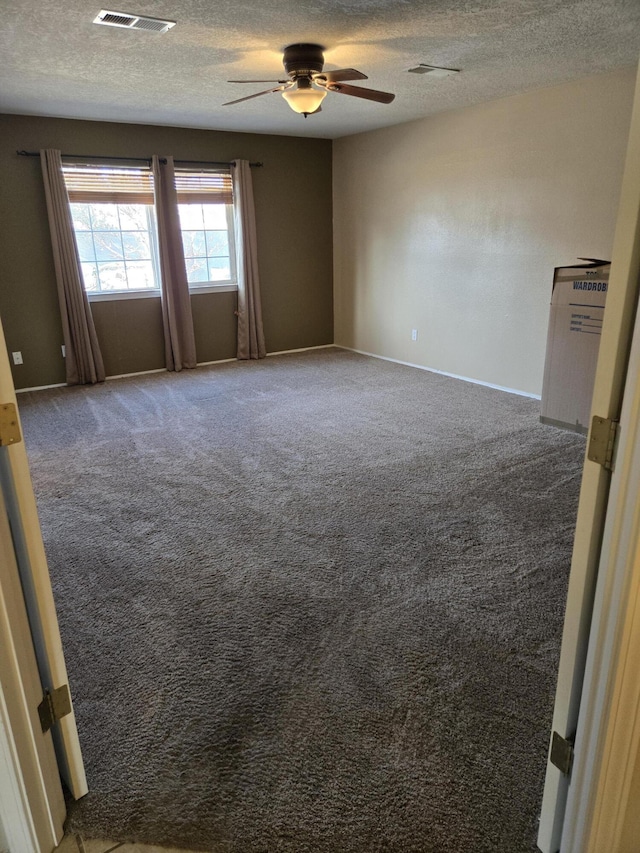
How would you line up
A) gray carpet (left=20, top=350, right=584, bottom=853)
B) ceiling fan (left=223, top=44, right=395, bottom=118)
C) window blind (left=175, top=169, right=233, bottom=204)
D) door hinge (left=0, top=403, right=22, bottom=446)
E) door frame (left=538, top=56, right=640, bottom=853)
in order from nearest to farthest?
door frame (left=538, top=56, right=640, bottom=853), door hinge (left=0, top=403, right=22, bottom=446), gray carpet (left=20, top=350, right=584, bottom=853), ceiling fan (left=223, top=44, right=395, bottom=118), window blind (left=175, top=169, right=233, bottom=204)

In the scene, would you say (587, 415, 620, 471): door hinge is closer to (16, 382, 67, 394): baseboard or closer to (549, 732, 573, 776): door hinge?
(549, 732, 573, 776): door hinge

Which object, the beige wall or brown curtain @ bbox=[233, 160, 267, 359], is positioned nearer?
the beige wall

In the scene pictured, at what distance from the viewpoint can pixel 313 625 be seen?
7.31 ft

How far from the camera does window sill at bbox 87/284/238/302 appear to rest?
588cm

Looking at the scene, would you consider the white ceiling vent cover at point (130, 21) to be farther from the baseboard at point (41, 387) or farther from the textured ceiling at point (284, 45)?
the baseboard at point (41, 387)

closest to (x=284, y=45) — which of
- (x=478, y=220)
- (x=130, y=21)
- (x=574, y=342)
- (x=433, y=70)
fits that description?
(x=130, y=21)

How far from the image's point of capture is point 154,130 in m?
5.75

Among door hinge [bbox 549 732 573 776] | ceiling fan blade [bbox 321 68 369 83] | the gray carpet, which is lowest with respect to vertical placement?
the gray carpet

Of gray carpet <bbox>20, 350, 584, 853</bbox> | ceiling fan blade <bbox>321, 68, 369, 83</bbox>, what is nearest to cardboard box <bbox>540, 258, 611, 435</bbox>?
gray carpet <bbox>20, 350, 584, 853</bbox>

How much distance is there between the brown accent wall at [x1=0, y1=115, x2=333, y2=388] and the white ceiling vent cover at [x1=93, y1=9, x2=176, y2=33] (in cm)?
288

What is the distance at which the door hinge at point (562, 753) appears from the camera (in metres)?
1.28

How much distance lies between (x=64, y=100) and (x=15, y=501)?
452cm

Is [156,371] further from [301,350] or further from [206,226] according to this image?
[301,350]

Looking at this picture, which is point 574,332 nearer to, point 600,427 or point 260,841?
point 600,427
